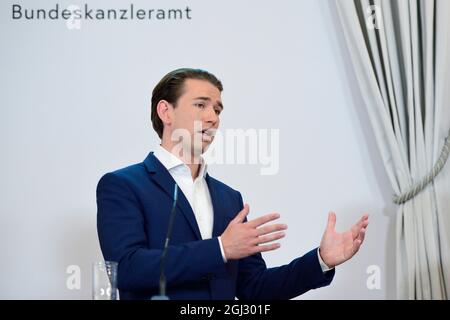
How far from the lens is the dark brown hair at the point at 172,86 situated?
3270mm

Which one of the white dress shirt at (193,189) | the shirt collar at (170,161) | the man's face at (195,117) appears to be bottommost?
the white dress shirt at (193,189)

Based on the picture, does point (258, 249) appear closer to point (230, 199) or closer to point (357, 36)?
point (230, 199)

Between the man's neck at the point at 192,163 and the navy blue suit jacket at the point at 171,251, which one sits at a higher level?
the man's neck at the point at 192,163

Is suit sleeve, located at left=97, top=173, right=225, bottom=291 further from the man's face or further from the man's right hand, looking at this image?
the man's face

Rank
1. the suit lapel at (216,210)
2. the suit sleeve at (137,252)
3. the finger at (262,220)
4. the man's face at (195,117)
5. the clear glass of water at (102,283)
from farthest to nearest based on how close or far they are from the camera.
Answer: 1. the man's face at (195,117)
2. the suit lapel at (216,210)
3. the suit sleeve at (137,252)
4. the finger at (262,220)
5. the clear glass of water at (102,283)

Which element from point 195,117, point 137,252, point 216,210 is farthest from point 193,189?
point 137,252

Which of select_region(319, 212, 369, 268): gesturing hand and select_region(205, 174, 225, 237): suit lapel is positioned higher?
select_region(205, 174, 225, 237): suit lapel

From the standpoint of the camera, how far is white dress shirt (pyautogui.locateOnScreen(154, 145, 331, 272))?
308cm

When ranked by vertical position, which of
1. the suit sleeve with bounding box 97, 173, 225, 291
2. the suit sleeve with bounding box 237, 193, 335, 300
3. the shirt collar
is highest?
the shirt collar

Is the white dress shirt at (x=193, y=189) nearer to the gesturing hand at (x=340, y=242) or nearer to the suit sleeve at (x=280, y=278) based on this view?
the suit sleeve at (x=280, y=278)

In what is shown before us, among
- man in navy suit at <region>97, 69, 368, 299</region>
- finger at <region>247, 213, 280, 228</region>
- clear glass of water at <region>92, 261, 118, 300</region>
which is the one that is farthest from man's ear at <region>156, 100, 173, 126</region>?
clear glass of water at <region>92, 261, 118, 300</region>

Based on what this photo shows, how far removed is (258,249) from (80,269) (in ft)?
3.70

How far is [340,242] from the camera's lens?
9.58 feet

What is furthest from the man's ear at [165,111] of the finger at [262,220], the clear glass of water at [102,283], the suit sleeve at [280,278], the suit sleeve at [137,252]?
the clear glass of water at [102,283]
